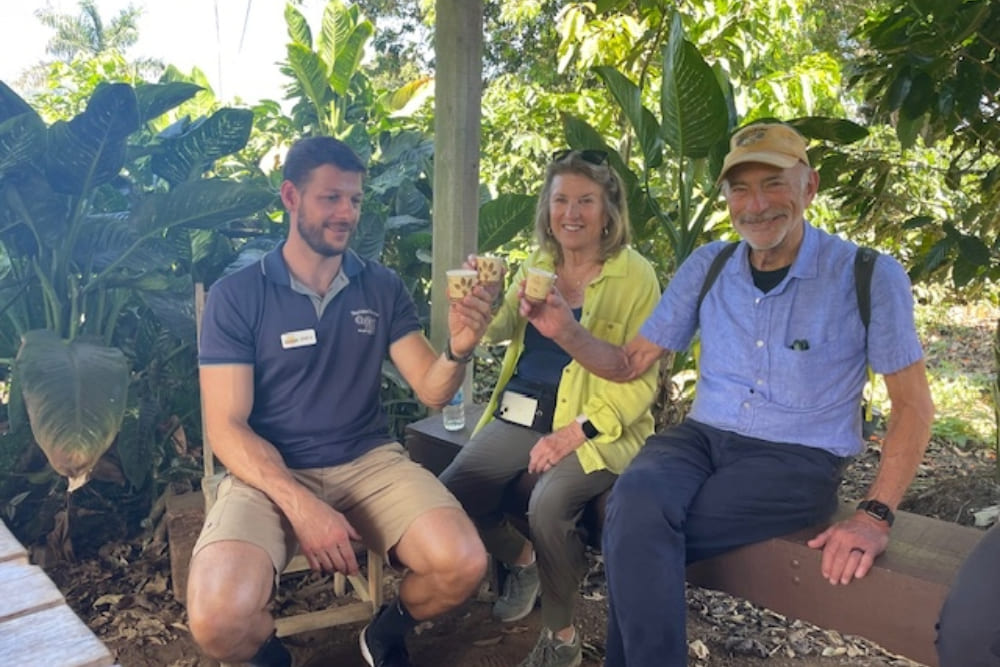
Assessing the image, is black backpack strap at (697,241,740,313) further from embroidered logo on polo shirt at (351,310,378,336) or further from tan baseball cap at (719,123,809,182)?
embroidered logo on polo shirt at (351,310,378,336)

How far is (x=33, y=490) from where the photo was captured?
11.1 ft

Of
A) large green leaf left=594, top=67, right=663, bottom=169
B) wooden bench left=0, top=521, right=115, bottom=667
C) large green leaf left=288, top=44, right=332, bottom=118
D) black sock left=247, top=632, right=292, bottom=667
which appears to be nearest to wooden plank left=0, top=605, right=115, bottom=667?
wooden bench left=0, top=521, right=115, bottom=667

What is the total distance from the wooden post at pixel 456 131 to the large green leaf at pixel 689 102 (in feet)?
2.46

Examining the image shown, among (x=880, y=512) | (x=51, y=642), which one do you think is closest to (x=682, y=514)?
(x=880, y=512)

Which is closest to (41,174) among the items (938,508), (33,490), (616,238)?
(33,490)

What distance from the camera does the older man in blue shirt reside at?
2027 mm

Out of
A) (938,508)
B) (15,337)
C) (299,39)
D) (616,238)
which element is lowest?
(938,508)

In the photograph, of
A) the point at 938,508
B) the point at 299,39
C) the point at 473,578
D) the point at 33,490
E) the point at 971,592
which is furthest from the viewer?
the point at 299,39

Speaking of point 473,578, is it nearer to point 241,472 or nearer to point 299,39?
point 241,472

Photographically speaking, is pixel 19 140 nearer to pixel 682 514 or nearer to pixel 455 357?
pixel 455 357

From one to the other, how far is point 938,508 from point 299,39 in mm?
4499

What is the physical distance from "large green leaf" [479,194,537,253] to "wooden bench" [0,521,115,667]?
2.33 meters

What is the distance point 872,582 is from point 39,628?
190 centimetres

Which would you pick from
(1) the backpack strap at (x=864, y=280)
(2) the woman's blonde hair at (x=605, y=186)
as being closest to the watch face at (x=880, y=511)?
(1) the backpack strap at (x=864, y=280)
